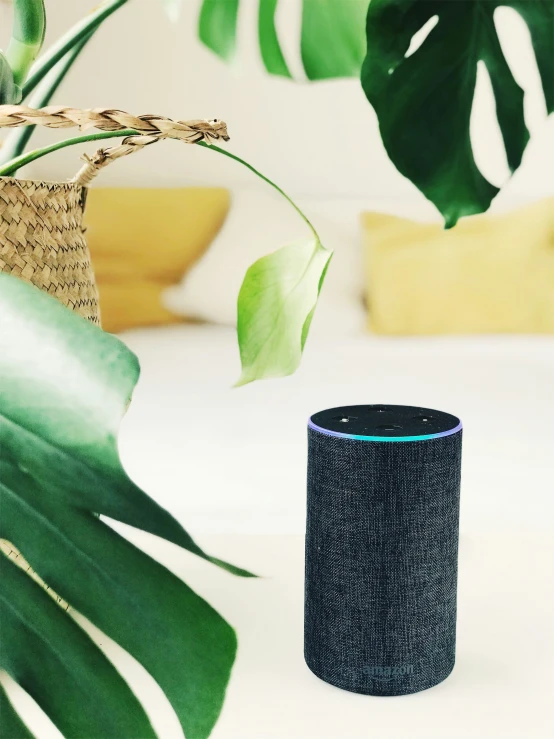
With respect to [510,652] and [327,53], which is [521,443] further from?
[327,53]

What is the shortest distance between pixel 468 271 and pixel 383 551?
797 mm

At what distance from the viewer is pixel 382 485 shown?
65 centimetres

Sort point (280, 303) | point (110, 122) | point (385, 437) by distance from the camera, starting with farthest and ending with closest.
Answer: point (280, 303) → point (385, 437) → point (110, 122)

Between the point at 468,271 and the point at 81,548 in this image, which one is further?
the point at 468,271

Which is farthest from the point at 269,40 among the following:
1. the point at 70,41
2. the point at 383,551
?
the point at 383,551

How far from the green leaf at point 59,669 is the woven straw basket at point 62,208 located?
30cm

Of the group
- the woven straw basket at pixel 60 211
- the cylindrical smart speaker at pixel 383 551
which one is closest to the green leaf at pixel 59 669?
the woven straw basket at pixel 60 211

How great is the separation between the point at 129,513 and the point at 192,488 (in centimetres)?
93

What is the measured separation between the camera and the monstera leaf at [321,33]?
0.83m

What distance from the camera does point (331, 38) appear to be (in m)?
0.84

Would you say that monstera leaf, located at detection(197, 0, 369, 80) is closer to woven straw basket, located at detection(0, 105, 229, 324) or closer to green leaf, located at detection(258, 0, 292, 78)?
green leaf, located at detection(258, 0, 292, 78)

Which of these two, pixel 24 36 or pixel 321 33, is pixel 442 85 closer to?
pixel 321 33

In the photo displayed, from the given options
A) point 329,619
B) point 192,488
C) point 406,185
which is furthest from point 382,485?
point 406,185

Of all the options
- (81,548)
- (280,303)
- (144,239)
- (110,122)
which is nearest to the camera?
(81,548)
